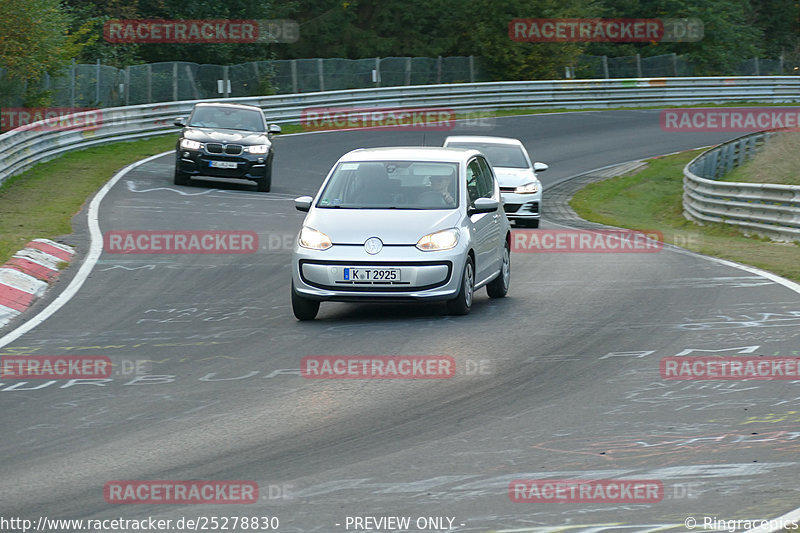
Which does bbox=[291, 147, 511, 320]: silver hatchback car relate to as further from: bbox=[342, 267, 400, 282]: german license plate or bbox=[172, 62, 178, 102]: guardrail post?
bbox=[172, 62, 178, 102]: guardrail post

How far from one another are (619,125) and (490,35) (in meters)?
11.0

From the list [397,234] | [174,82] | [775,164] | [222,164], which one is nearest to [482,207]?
[397,234]

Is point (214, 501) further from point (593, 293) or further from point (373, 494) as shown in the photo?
point (593, 293)

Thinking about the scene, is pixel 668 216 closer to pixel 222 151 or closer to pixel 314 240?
pixel 222 151

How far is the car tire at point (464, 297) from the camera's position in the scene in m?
12.1

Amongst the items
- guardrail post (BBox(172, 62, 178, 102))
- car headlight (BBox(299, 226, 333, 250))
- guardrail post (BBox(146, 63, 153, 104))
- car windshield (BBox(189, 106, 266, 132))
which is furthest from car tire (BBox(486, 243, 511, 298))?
guardrail post (BBox(172, 62, 178, 102))

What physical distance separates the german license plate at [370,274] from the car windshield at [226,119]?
15416 mm

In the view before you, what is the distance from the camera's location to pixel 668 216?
28.8 meters

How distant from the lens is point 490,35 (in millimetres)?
53875

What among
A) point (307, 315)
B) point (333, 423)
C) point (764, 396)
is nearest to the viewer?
point (333, 423)

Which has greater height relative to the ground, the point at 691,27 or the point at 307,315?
the point at 691,27

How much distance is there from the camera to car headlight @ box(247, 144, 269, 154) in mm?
25938

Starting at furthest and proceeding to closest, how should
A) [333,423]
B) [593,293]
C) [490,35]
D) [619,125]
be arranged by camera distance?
[490,35] → [619,125] → [593,293] → [333,423]

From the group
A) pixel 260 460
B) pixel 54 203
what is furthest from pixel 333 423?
pixel 54 203
